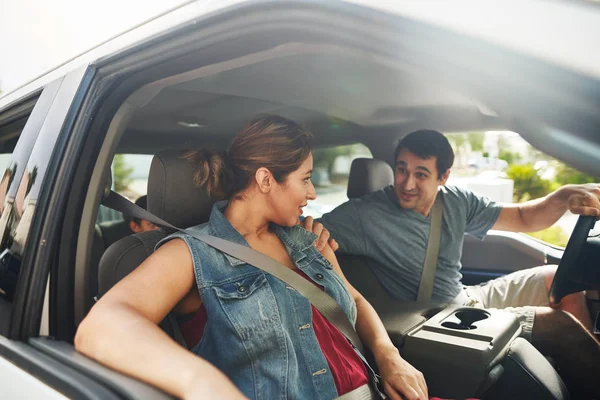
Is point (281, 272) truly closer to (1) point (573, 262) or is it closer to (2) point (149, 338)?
(2) point (149, 338)

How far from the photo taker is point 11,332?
1.36 m

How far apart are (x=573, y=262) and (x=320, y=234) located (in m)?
1.02

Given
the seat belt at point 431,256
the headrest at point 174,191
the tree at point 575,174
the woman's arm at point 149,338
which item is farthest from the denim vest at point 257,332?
the seat belt at point 431,256

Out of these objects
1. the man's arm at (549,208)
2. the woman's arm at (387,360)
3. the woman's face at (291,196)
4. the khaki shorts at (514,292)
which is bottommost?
the khaki shorts at (514,292)

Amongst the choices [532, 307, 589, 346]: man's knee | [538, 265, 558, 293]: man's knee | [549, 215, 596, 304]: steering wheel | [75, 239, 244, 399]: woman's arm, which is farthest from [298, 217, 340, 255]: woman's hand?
[538, 265, 558, 293]: man's knee

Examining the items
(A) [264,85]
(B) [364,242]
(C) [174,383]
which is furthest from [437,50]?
(B) [364,242]

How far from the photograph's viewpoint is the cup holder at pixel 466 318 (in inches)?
82.0

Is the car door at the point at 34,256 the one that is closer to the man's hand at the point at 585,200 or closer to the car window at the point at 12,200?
the car window at the point at 12,200

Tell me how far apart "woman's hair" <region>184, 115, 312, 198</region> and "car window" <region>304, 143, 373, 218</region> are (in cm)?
125

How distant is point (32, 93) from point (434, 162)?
6.19 ft

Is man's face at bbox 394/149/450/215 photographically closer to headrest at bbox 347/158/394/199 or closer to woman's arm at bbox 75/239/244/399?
headrest at bbox 347/158/394/199

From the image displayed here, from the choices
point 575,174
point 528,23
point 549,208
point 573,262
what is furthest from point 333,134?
point 528,23

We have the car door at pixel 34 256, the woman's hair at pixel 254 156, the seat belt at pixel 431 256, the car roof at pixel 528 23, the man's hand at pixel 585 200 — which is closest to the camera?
the car roof at pixel 528 23

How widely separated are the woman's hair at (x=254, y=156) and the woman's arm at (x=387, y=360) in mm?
459
